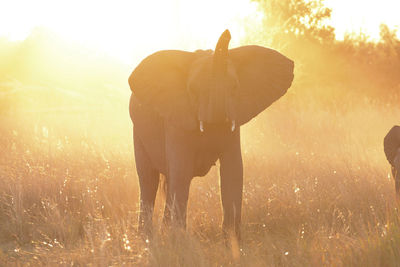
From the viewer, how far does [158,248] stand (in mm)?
3807

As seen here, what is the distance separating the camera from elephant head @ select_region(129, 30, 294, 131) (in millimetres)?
3908

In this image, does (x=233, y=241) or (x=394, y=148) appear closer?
(x=233, y=241)

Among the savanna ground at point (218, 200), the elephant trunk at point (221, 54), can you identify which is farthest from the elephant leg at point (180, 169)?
the elephant trunk at point (221, 54)

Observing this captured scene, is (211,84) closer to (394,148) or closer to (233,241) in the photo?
(233,241)

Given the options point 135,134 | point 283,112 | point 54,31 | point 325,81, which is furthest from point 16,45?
point 135,134

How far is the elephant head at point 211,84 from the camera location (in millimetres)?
3908

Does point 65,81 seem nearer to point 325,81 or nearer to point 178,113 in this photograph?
point 325,81

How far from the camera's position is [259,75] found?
14.1 ft

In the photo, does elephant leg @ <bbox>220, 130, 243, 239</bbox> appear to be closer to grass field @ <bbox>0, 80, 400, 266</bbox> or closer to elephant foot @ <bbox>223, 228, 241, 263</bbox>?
elephant foot @ <bbox>223, 228, 241, 263</bbox>

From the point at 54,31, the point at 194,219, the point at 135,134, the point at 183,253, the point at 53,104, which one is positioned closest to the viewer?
the point at 183,253

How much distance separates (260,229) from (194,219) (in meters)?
0.57

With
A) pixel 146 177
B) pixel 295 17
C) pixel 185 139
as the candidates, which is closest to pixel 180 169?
pixel 185 139

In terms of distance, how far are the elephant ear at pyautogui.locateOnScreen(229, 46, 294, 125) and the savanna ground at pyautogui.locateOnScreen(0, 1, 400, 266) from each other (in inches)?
39.4

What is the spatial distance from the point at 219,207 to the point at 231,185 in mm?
969
